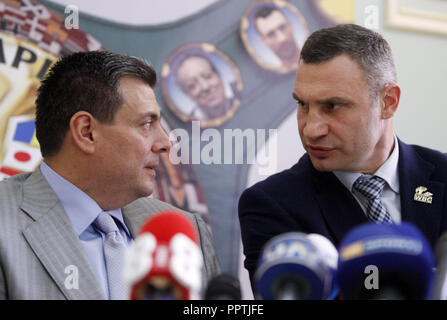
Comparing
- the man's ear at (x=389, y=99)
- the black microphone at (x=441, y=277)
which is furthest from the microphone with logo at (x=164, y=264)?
the man's ear at (x=389, y=99)

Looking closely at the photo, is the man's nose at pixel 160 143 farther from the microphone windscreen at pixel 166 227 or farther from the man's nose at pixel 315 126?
the microphone windscreen at pixel 166 227

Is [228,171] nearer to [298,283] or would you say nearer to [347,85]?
[347,85]

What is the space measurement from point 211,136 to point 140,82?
0.98 meters

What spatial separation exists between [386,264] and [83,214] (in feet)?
3.61

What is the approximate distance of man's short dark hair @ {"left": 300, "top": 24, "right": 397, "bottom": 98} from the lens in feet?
5.78

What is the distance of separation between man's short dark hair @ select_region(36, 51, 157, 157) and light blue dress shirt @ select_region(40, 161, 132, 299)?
121mm

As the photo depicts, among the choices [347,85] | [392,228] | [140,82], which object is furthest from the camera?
[140,82]

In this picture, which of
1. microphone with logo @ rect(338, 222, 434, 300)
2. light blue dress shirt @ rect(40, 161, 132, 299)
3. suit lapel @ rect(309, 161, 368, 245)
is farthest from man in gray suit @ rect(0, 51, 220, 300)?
microphone with logo @ rect(338, 222, 434, 300)

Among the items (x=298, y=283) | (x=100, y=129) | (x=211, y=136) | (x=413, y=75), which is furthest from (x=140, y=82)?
(x=413, y=75)

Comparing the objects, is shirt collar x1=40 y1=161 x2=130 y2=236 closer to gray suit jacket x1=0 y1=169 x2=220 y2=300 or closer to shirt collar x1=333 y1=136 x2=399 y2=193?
gray suit jacket x1=0 y1=169 x2=220 y2=300

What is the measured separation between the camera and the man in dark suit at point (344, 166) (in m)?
1.72

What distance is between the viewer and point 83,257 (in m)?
1.55

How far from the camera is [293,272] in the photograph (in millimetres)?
863
